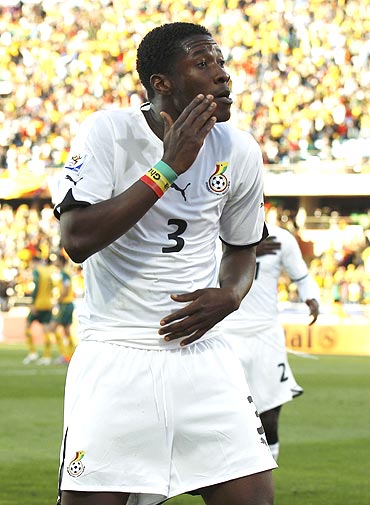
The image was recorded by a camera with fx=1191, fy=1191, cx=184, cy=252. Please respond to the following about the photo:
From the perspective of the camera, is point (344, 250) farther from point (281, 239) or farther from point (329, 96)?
point (281, 239)

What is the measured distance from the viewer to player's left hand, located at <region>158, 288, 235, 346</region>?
13.3 feet

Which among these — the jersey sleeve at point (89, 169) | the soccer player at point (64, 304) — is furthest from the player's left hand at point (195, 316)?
the soccer player at point (64, 304)

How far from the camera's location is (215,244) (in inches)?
170

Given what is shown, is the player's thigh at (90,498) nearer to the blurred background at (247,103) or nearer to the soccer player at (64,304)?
the soccer player at (64,304)

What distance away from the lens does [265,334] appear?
32.0 ft

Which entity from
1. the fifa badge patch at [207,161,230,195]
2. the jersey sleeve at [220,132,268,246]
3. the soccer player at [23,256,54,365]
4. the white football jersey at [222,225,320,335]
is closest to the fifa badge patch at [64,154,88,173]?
the fifa badge patch at [207,161,230,195]

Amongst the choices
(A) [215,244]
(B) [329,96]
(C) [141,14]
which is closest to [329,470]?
(A) [215,244]

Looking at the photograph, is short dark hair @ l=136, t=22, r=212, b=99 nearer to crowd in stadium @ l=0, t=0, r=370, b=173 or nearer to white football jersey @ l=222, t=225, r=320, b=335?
white football jersey @ l=222, t=225, r=320, b=335

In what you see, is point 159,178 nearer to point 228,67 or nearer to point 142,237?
point 142,237

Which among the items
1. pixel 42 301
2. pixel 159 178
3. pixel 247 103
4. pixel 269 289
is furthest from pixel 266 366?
pixel 247 103

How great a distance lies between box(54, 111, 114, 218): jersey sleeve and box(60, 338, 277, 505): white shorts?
548mm

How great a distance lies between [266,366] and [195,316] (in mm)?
5629

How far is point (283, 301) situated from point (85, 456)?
947 inches

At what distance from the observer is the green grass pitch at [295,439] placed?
900cm
